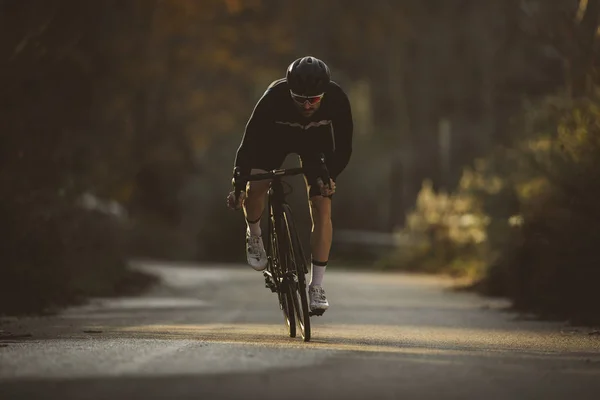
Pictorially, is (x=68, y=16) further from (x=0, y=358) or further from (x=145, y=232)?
(x=145, y=232)

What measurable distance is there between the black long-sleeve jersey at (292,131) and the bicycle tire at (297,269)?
0.50 m

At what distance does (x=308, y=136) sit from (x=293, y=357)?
2829 mm

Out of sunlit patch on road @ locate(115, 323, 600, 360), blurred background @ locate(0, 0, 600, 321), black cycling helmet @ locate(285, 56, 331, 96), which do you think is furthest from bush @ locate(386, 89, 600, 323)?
black cycling helmet @ locate(285, 56, 331, 96)

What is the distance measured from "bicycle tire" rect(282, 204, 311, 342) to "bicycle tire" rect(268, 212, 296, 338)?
8 cm

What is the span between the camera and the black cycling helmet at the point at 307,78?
11.7 m

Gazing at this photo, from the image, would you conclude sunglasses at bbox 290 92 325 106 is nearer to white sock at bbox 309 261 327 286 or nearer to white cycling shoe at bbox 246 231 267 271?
white sock at bbox 309 261 327 286

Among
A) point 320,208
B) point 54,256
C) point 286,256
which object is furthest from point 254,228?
point 54,256

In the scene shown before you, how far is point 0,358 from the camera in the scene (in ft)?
32.0

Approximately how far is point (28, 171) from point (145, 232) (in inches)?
954

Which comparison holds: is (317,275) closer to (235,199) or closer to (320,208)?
(320,208)

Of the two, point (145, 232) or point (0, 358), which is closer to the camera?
point (0, 358)

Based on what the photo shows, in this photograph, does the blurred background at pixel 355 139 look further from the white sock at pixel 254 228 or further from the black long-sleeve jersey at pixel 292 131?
the black long-sleeve jersey at pixel 292 131

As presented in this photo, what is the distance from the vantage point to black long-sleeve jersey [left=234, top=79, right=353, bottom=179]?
39.7ft

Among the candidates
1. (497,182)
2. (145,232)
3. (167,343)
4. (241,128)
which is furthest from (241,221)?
(167,343)
